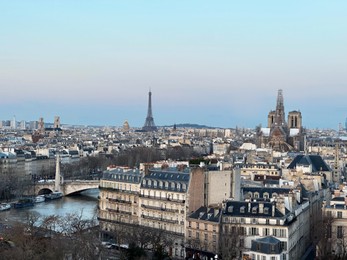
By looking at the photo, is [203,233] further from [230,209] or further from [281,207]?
[281,207]

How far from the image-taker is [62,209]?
140 ft

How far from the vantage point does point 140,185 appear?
30859mm

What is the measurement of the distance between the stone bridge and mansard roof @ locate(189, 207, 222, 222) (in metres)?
23.7

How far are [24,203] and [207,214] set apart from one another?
20.5 metres

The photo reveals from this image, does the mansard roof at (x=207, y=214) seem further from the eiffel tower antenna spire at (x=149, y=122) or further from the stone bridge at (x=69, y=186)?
the eiffel tower antenna spire at (x=149, y=122)

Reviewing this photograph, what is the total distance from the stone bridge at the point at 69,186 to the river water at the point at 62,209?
25.7 inches

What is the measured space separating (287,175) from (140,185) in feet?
37.1

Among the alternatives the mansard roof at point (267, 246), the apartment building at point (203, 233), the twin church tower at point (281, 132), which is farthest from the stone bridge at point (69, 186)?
the mansard roof at point (267, 246)

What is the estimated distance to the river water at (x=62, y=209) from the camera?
38028 mm

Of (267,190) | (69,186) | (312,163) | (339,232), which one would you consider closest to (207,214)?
(267,190)

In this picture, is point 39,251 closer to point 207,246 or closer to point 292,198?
point 207,246

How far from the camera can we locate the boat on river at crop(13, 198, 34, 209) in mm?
43594

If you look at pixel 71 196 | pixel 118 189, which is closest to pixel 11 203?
pixel 71 196

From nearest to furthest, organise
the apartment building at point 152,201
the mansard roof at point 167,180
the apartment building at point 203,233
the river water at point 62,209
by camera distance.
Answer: the apartment building at point 203,233 < the apartment building at point 152,201 < the mansard roof at point 167,180 < the river water at point 62,209
